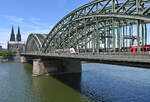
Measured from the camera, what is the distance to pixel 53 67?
2009 inches

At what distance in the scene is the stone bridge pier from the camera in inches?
1925

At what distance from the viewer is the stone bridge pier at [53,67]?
48906mm

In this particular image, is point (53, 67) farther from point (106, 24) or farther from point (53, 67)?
point (106, 24)

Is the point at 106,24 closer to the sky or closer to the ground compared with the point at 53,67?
closer to the sky

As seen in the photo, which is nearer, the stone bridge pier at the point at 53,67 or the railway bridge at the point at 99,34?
the railway bridge at the point at 99,34

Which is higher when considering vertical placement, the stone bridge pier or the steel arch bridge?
the steel arch bridge

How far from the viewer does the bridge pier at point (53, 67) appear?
48906mm

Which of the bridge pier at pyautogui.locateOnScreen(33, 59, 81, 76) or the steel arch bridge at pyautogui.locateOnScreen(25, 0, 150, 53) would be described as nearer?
the steel arch bridge at pyautogui.locateOnScreen(25, 0, 150, 53)

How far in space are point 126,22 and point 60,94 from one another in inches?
658

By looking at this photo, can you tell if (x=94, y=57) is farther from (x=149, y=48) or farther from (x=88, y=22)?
(x=88, y=22)

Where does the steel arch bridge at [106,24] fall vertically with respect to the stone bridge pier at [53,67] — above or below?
above

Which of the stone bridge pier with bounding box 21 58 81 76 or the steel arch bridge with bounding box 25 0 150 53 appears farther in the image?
the stone bridge pier with bounding box 21 58 81 76

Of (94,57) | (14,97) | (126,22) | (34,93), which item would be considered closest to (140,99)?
(94,57)

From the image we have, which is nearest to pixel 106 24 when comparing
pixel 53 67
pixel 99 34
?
pixel 99 34
